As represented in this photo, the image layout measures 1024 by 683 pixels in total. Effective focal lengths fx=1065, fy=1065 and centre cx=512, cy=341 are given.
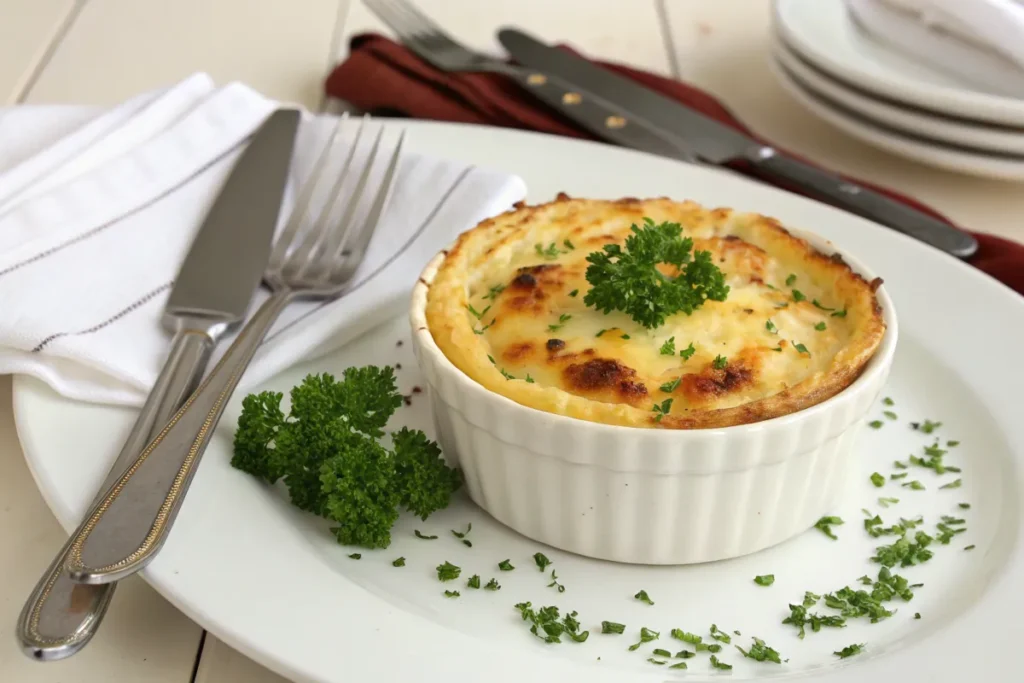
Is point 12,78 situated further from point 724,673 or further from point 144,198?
point 724,673

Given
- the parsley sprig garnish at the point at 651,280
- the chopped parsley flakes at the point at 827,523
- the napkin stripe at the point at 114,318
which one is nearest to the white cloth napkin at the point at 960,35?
the parsley sprig garnish at the point at 651,280

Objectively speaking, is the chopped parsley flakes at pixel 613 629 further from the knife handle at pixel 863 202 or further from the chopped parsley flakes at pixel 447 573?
the knife handle at pixel 863 202

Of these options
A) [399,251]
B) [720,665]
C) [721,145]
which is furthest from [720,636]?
[721,145]

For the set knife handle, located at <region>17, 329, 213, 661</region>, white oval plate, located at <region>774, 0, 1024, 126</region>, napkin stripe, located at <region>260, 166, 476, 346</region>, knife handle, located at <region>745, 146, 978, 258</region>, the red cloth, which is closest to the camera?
knife handle, located at <region>17, 329, 213, 661</region>

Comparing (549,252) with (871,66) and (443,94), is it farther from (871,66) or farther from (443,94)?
(871,66)

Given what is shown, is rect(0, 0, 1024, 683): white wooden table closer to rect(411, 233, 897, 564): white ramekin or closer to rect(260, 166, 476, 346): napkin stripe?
rect(260, 166, 476, 346): napkin stripe

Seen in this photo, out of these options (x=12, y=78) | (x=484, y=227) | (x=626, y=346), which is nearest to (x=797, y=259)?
(x=626, y=346)

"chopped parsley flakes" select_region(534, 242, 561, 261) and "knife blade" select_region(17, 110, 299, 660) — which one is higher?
"chopped parsley flakes" select_region(534, 242, 561, 261)

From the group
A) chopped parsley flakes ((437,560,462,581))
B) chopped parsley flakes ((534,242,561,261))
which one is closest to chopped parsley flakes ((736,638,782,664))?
chopped parsley flakes ((437,560,462,581))
